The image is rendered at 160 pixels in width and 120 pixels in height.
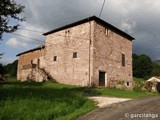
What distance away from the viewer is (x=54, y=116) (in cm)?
1061

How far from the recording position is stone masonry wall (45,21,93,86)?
Answer: 2714 centimetres

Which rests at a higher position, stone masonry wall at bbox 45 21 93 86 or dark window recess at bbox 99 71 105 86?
stone masonry wall at bbox 45 21 93 86

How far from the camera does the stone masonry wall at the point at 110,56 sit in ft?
88.3

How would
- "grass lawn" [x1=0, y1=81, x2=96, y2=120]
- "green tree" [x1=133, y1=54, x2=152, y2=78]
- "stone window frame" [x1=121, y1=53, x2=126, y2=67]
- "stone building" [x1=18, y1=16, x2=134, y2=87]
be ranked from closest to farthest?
"grass lawn" [x1=0, y1=81, x2=96, y2=120] < "stone building" [x1=18, y1=16, x2=134, y2=87] < "stone window frame" [x1=121, y1=53, x2=126, y2=67] < "green tree" [x1=133, y1=54, x2=152, y2=78]

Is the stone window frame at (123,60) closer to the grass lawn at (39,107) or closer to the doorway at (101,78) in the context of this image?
the doorway at (101,78)

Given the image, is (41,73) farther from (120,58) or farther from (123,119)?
(123,119)

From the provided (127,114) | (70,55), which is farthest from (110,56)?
(127,114)

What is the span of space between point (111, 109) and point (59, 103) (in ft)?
9.02

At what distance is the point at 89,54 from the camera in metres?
26.6

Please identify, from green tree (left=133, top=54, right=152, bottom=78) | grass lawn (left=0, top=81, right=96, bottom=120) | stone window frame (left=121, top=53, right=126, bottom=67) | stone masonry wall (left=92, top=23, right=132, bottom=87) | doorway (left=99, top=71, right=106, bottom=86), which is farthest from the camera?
green tree (left=133, top=54, right=152, bottom=78)

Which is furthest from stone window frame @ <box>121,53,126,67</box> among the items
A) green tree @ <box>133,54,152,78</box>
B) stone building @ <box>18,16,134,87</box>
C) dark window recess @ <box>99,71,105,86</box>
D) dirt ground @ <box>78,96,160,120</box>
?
green tree @ <box>133,54,152,78</box>

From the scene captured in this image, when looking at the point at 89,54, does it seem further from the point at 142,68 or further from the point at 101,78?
the point at 142,68

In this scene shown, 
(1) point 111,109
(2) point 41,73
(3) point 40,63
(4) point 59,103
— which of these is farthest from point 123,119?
(3) point 40,63

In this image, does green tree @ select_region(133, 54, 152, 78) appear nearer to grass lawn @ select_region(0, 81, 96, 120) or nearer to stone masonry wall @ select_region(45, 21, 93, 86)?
stone masonry wall @ select_region(45, 21, 93, 86)
